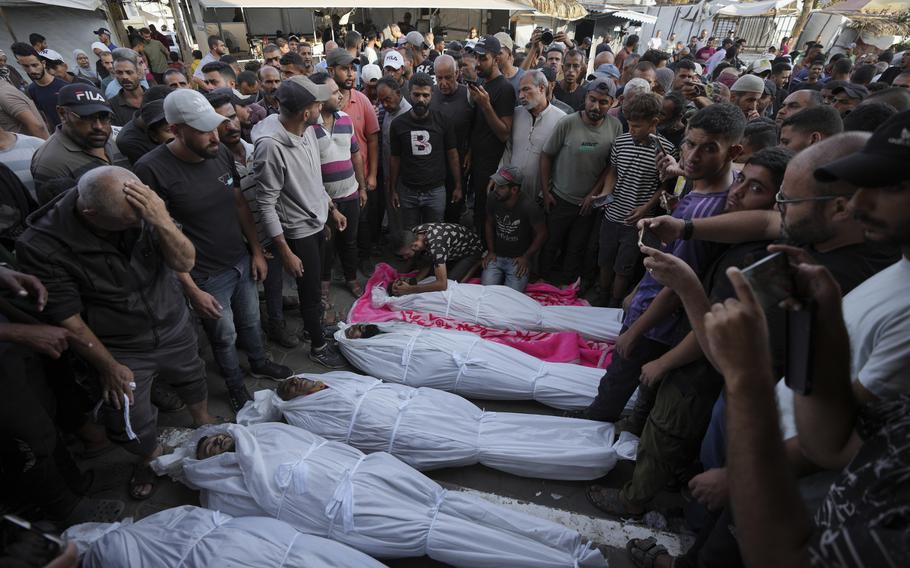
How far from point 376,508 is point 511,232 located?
2.96 metres

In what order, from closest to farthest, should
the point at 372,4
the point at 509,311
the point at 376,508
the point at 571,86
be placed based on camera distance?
1. the point at 376,508
2. the point at 509,311
3. the point at 571,86
4. the point at 372,4

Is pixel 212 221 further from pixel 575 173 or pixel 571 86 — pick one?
pixel 571 86

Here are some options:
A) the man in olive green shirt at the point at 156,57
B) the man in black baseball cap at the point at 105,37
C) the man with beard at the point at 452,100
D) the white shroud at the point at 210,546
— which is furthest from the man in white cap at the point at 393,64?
the man in black baseball cap at the point at 105,37

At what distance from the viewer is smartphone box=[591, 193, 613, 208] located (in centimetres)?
408

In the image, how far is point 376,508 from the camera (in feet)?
7.07

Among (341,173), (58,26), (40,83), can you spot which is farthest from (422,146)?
(58,26)

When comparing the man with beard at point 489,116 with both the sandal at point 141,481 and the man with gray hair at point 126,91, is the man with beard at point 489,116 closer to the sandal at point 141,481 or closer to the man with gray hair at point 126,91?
the man with gray hair at point 126,91

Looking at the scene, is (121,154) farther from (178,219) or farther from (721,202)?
(721,202)

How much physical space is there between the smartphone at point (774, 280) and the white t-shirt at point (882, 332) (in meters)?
0.30

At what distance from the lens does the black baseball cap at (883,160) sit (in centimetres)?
102

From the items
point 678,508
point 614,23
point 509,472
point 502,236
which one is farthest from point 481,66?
point 614,23

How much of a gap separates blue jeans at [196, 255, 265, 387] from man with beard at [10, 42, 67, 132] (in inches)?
171

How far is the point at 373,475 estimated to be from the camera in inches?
89.5

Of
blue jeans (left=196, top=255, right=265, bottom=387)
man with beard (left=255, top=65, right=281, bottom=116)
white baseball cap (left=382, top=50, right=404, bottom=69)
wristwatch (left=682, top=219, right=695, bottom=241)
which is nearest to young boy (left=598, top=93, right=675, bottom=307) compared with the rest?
wristwatch (left=682, top=219, right=695, bottom=241)
